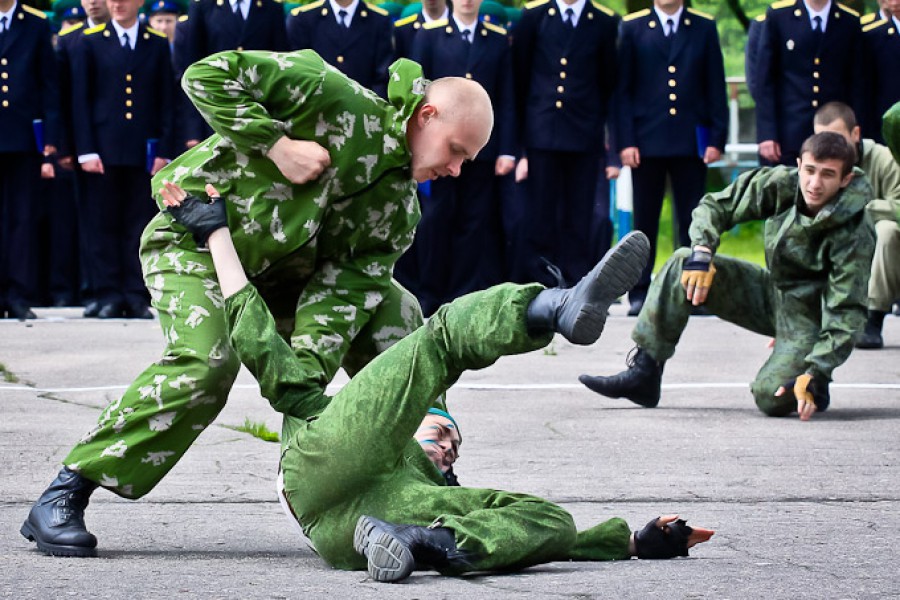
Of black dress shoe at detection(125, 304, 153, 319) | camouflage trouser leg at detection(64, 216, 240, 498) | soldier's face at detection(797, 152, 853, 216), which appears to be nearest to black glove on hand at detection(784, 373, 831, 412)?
soldier's face at detection(797, 152, 853, 216)

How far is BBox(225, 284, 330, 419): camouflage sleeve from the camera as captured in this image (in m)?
4.41

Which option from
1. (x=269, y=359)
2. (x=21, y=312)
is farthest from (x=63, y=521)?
(x=21, y=312)

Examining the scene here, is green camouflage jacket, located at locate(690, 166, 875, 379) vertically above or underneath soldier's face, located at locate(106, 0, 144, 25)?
underneath

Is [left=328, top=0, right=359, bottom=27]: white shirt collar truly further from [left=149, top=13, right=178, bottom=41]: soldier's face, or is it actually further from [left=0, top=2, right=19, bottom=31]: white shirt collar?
[left=0, top=2, right=19, bottom=31]: white shirt collar

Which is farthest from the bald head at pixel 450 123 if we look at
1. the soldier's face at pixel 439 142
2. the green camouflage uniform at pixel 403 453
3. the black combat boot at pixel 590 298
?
the black combat boot at pixel 590 298

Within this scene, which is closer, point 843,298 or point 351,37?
point 843,298

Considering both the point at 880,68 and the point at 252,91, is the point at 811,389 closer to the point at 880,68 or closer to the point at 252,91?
the point at 252,91

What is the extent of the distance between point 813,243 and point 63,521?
397cm

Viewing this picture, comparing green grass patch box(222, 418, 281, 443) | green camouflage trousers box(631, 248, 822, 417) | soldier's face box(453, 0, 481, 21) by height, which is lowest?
green grass patch box(222, 418, 281, 443)

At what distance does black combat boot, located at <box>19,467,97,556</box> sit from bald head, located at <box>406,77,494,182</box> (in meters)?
1.23

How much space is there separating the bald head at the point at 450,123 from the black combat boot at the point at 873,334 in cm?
578

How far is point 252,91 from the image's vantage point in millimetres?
4941

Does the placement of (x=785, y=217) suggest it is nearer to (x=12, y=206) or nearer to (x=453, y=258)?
(x=453, y=258)

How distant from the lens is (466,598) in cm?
394
